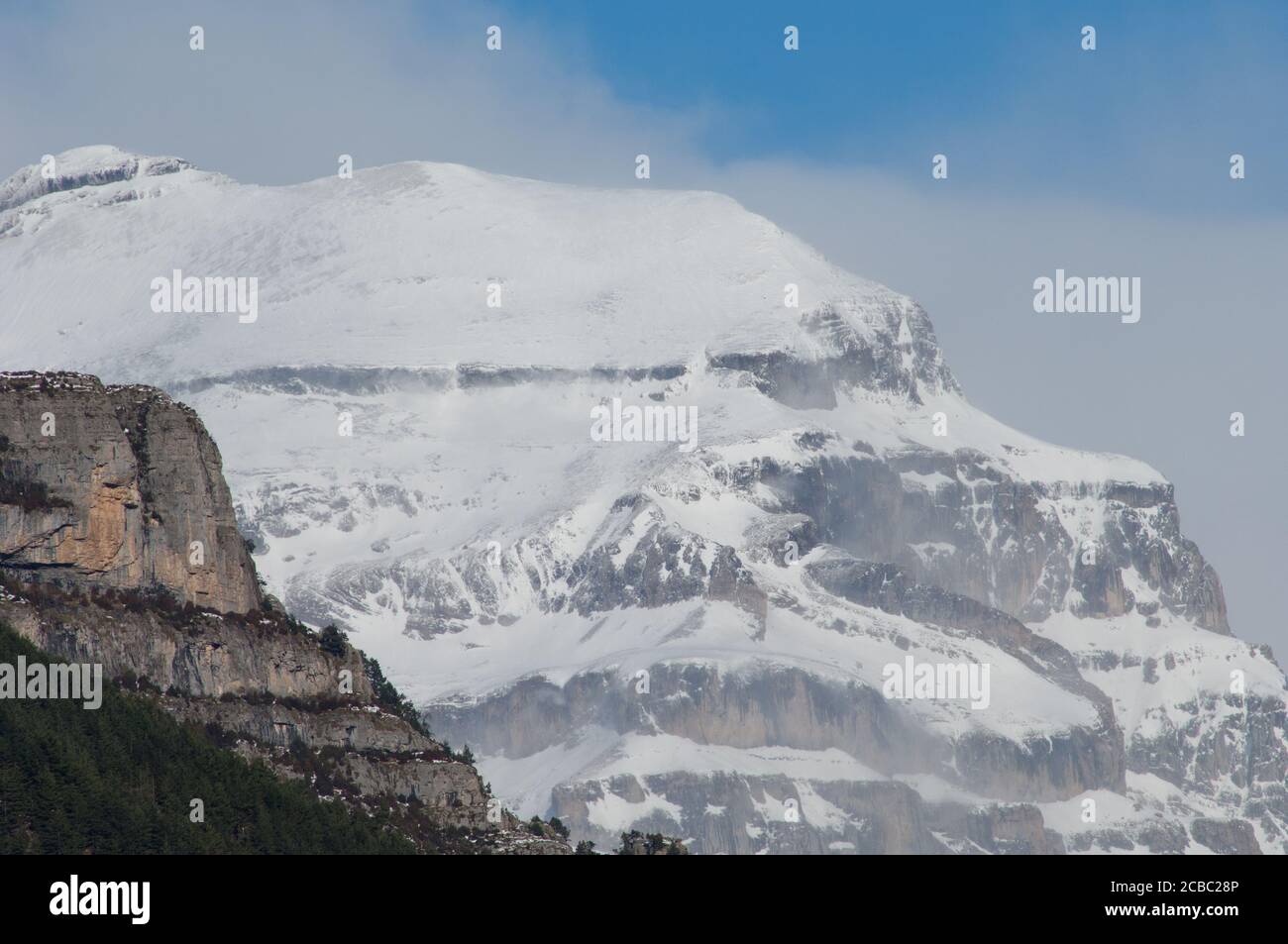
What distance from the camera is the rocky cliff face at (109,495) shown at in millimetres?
188250

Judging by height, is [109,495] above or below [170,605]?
above

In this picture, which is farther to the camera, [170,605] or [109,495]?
[170,605]

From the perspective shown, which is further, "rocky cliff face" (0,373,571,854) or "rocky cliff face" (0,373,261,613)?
"rocky cliff face" (0,373,261,613)

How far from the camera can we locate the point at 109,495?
191 m

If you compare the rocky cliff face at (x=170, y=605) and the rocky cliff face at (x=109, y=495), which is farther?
the rocky cliff face at (x=109, y=495)

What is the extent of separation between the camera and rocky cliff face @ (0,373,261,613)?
18825 centimetres
